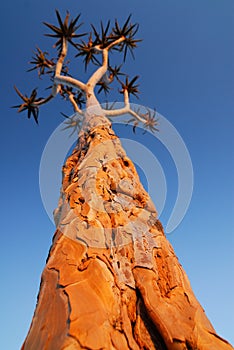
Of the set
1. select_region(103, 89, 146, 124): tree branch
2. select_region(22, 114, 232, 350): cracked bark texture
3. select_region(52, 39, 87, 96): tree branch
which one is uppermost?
select_region(52, 39, 87, 96): tree branch

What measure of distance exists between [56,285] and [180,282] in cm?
97

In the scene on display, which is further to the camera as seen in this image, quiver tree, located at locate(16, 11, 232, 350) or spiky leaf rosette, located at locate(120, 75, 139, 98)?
spiky leaf rosette, located at locate(120, 75, 139, 98)

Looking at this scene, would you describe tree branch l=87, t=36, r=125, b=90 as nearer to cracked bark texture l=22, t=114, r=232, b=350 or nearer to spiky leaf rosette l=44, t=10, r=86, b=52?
spiky leaf rosette l=44, t=10, r=86, b=52

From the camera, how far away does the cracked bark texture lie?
4.27 feet

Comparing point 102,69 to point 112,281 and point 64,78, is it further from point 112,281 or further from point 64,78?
point 112,281

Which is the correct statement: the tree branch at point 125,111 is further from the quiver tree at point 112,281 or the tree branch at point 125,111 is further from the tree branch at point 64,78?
the quiver tree at point 112,281

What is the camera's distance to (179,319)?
1514 mm

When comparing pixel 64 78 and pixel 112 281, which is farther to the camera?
pixel 64 78

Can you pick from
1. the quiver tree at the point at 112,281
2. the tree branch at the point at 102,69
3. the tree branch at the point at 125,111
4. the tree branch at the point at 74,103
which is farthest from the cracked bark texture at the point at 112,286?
the tree branch at the point at 74,103

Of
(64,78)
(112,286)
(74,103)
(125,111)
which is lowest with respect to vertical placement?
(112,286)

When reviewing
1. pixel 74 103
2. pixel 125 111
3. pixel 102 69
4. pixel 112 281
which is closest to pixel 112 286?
pixel 112 281

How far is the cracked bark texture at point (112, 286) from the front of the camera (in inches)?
51.2

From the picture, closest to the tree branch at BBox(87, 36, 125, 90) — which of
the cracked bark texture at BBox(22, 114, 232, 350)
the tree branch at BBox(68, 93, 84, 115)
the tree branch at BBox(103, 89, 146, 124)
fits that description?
the tree branch at BBox(103, 89, 146, 124)

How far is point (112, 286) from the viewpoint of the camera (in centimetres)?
160
